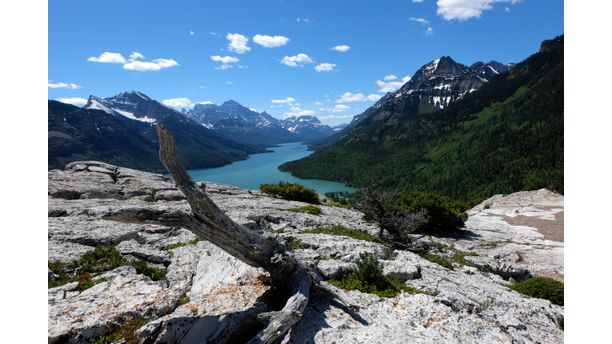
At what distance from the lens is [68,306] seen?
976 centimetres

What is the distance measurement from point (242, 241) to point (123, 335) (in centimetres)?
389

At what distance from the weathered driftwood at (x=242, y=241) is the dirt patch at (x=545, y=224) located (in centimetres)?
4068

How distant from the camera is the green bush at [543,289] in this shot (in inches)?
696

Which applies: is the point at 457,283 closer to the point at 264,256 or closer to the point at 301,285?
the point at 301,285

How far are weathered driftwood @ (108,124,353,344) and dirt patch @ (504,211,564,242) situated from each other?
Result: 40683 mm

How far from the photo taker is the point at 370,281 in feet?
45.5

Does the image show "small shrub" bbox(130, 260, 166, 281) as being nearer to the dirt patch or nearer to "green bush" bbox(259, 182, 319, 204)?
"green bush" bbox(259, 182, 319, 204)

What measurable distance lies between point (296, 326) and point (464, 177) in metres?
195

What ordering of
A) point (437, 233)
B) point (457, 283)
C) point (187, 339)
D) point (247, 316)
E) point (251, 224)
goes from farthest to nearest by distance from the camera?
point (437, 233) < point (251, 224) < point (457, 283) < point (247, 316) < point (187, 339)

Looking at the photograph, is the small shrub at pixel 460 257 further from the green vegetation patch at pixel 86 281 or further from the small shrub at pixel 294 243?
the green vegetation patch at pixel 86 281

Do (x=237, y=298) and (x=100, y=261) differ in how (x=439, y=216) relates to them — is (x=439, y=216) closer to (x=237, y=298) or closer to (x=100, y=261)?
(x=237, y=298)

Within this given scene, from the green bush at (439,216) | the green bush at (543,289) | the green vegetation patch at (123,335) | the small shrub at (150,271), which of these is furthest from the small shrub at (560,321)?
the green bush at (439,216)
